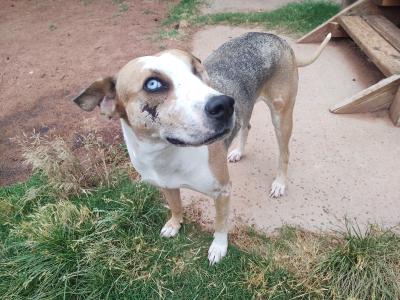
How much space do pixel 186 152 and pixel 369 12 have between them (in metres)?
4.97

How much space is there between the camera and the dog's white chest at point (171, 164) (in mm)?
2338

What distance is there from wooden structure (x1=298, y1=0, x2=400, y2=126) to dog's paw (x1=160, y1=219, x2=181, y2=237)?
8.30ft

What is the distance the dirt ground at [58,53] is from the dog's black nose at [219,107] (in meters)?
2.76

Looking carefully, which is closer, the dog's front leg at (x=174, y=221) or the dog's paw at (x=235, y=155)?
the dog's front leg at (x=174, y=221)

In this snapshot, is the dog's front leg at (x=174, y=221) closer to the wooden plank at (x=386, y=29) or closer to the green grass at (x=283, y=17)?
the wooden plank at (x=386, y=29)

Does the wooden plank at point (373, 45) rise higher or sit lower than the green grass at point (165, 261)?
higher

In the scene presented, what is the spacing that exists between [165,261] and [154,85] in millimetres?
1569

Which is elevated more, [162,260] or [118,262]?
[118,262]

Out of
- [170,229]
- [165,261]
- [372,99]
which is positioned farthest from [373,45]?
[165,261]

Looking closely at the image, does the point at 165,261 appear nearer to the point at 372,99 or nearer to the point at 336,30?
the point at 372,99

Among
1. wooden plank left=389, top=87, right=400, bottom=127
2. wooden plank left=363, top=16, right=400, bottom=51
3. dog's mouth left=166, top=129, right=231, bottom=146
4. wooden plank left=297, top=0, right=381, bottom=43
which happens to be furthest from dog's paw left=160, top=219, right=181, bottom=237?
wooden plank left=297, top=0, right=381, bottom=43

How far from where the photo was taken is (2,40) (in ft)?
23.6

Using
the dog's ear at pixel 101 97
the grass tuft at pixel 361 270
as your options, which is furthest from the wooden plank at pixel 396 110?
the dog's ear at pixel 101 97

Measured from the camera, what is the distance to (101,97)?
2328mm
